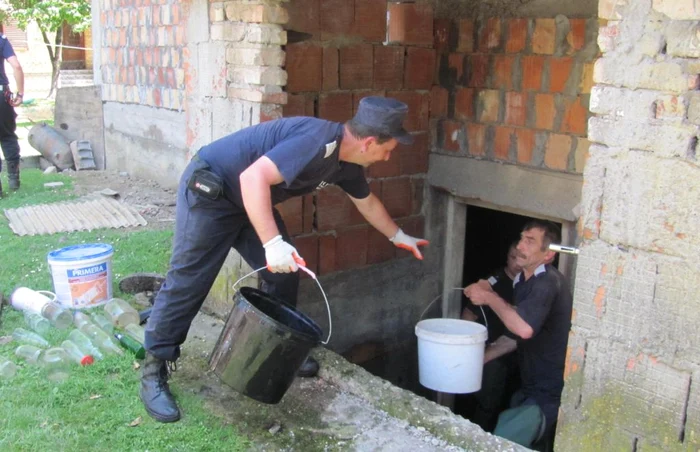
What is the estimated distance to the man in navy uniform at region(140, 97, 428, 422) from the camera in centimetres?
277

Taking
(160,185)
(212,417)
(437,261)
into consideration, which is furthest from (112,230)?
(212,417)

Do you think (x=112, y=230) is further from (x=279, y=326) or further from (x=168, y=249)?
(x=279, y=326)

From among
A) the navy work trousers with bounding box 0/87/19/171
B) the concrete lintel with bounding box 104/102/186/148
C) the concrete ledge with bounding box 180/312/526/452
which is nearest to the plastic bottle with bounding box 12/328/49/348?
the concrete ledge with bounding box 180/312/526/452

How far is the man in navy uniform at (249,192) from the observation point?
2766 mm

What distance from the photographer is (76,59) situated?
20.2m

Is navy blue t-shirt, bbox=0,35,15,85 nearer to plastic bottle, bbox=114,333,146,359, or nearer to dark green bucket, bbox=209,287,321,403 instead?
plastic bottle, bbox=114,333,146,359

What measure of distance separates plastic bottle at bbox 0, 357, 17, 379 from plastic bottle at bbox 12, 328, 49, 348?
284 mm

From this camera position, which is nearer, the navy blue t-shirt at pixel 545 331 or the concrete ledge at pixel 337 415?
the concrete ledge at pixel 337 415

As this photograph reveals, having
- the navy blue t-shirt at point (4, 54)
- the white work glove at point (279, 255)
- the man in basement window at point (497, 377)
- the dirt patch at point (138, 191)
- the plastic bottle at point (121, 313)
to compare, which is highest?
the navy blue t-shirt at point (4, 54)

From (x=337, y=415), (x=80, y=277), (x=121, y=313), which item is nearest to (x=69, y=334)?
(x=121, y=313)

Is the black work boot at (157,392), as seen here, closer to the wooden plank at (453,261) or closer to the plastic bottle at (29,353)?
the plastic bottle at (29,353)

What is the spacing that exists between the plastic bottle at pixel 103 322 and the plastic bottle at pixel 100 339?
52 millimetres

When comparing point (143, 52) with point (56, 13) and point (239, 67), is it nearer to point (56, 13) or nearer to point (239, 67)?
point (239, 67)

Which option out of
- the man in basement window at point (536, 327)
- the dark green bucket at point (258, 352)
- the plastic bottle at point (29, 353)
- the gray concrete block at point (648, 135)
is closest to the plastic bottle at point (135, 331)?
the plastic bottle at point (29, 353)
